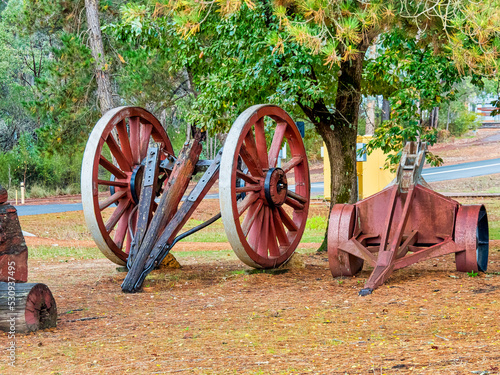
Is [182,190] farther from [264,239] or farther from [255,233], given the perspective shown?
[264,239]

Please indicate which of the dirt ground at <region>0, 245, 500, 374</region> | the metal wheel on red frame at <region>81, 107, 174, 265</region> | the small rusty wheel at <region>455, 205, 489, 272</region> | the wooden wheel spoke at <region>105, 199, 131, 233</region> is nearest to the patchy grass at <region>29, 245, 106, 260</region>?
the metal wheel on red frame at <region>81, 107, 174, 265</region>

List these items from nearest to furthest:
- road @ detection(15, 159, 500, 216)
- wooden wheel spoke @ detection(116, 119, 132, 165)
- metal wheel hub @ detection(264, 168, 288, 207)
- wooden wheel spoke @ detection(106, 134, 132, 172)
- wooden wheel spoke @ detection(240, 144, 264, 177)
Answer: wooden wheel spoke @ detection(240, 144, 264, 177), metal wheel hub @ detection(264, 168, 288, 207), wooden wheel spoke @ detection(106, 134, 132, 172), wooden wheel spoke @ detection(116, 119, 132, 165), road @ detection(15, 159, 500, 216)

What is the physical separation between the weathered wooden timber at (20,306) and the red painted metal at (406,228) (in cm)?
317

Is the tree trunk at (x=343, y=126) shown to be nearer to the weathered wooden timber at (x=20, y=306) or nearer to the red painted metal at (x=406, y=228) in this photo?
the red painted metal at (x=406, y=228)

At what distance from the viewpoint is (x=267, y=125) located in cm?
936

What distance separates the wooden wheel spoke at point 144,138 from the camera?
8188 millimetres

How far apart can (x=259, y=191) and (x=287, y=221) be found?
0.80 meters

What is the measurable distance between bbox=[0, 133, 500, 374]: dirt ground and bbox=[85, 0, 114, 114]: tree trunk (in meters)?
10.9

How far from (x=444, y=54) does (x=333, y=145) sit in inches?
109

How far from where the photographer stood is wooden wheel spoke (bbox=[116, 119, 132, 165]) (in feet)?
25.5

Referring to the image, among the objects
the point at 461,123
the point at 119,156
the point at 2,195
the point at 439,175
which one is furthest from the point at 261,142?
the point at 461,123

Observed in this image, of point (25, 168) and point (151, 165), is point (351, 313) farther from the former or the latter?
point (25, 168)

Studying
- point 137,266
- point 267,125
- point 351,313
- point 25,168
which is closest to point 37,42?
point 25,168

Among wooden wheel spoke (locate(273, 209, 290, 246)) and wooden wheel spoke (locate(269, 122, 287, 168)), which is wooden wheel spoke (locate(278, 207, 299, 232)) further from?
wooden wheel spoke (locate(269, 122, 287, 168))
